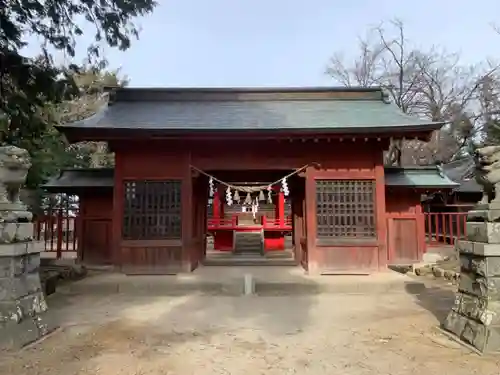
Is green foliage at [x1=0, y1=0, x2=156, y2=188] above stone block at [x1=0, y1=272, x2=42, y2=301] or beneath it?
above

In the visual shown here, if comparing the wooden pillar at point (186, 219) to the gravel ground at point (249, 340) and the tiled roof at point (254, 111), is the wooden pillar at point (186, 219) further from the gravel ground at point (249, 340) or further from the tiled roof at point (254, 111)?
the gravel ground at point (249, 340)

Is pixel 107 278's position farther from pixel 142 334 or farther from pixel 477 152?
pixel 477 152

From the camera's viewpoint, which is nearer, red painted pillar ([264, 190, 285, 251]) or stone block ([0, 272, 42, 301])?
stone block ([0, 272, 42, 301])

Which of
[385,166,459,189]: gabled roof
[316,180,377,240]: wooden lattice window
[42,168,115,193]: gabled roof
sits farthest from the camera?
[385,166,459,189]: gabled roof

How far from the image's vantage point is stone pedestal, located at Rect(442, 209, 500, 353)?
192 inches

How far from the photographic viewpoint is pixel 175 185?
434 inches

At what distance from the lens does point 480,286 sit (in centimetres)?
515

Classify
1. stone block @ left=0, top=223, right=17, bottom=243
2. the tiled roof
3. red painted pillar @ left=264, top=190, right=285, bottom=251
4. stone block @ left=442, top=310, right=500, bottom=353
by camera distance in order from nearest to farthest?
stone block @ left=442, top=310, right=500, bottom=353 < stone block @ left=0, top=223, right=17, bottom=243 < the tiled roof < red painted pillar @ left=264, top=190, right=285, bottom=251

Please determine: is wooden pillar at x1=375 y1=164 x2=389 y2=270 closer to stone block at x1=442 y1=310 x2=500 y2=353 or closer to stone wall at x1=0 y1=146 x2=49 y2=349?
stone block at x1=442 y1=310 x2=500 y2=353

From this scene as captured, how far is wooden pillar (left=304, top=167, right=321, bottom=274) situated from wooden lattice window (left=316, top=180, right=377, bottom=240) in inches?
6.0

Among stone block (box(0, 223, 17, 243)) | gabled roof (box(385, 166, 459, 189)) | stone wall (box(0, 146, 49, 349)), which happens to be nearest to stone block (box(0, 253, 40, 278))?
stone wall (box(0, 146, 49, 349))

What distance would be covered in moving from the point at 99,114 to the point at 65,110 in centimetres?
1671

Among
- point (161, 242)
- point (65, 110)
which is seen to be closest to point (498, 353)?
point (161, 242)

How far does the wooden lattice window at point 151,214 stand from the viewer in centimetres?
1088
